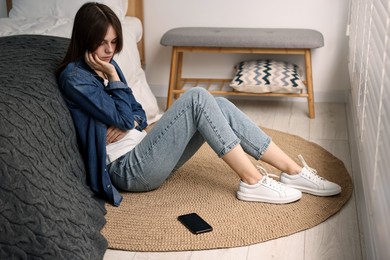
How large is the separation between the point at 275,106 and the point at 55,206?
2228mm

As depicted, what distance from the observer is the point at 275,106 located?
13.1ft

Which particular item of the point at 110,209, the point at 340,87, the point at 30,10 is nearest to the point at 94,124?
the point at 110,209

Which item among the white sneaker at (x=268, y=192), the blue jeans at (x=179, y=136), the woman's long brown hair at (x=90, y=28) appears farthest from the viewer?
the white sneaker at (x=268, y=192)

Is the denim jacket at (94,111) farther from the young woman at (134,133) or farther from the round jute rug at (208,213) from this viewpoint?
the round jute rug at (208,213)

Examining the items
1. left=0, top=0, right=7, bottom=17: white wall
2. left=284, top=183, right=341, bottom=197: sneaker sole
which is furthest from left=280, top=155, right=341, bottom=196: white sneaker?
left=0, top=0, right=7, bottom=17: white wall

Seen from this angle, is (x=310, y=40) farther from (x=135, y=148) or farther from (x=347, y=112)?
(x=135, y=148)

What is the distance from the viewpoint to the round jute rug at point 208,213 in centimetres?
230

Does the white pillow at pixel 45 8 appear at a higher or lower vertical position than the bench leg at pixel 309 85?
higher

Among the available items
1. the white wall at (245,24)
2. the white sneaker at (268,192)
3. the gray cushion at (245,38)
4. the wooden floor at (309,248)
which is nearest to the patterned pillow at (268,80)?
the gray cushion at (245,38)

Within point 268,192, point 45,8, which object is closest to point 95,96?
point 268,192

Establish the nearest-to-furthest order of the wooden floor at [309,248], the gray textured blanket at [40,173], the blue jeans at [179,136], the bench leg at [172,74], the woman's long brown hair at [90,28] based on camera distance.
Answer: the gray textured blanket at [40,173] → the wooden floor at [309,248] → the woman's long brown hair at [90,28] → the blue jeans at [179,136] → the bench leg at [172,74]

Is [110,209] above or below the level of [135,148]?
below

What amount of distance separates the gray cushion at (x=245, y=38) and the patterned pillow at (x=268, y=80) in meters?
0.16

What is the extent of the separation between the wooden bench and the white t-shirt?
4.10 feet
